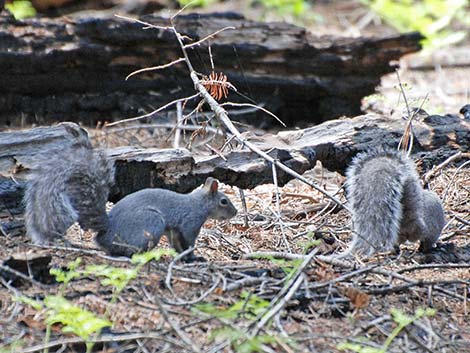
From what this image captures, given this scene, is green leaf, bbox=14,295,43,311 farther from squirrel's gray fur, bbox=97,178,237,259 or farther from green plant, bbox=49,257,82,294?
squirrel's gray fur, bbox=97,178,237,259

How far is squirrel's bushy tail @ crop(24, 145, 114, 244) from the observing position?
175 inches

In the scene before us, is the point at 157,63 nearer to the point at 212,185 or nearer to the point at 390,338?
the point at 212,185

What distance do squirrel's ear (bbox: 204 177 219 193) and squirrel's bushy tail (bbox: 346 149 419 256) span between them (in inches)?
34.4

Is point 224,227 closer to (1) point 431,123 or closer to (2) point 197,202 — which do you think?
(2) point 197,202

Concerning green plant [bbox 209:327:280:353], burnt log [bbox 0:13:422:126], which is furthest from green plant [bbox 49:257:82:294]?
burnt log [bbox 0:13:422:126]

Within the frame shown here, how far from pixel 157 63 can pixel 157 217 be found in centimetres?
386

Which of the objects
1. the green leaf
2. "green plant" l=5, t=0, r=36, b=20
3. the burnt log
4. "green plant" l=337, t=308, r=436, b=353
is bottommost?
"green plant" l=337, t=308, r=436, b=353

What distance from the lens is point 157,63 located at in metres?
8.23

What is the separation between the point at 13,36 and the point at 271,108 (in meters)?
2.78

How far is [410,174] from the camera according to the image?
5.29m

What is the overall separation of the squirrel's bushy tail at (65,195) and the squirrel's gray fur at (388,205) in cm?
158

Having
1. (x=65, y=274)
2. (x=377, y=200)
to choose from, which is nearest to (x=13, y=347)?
(x=65, y=274)

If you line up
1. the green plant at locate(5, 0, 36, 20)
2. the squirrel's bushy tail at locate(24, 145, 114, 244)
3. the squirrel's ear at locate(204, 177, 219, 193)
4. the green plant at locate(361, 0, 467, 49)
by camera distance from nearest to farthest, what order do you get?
1. the squirrel's bushy tail at locate(24, 145, 114, 244)
2. the squirrel's ear at locate(204, 177, 219, 193)
3. the green plant at locate(5, 0, 36, 20)
4. the green plant at locate(361, 0, 467, 49)

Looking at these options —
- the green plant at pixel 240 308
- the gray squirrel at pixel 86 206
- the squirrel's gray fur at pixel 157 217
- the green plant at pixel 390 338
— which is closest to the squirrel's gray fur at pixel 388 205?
the squirrel's gray fur at pixel 157 217
